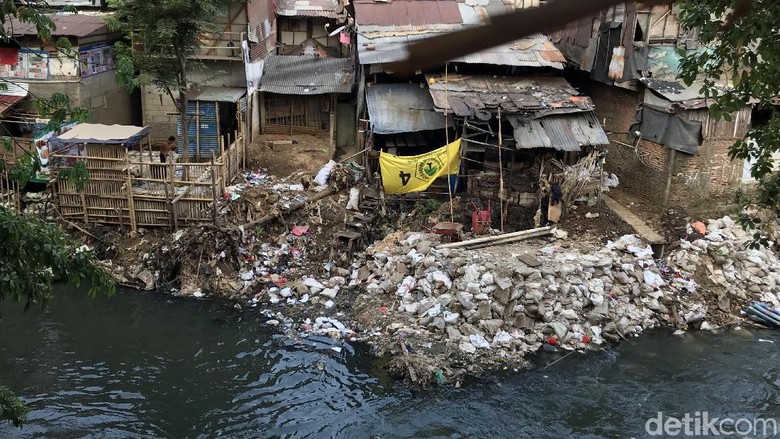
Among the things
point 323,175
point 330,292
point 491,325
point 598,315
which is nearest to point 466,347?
point 491,325

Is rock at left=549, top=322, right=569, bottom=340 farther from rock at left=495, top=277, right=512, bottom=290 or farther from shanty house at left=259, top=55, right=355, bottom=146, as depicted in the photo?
shanty house at left=259, top=55, right=355, bottom=146

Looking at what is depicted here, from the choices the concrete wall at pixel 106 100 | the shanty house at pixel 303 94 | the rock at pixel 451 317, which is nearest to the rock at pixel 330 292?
the rock at pixel 451 317

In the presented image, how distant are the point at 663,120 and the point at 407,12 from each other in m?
6.77

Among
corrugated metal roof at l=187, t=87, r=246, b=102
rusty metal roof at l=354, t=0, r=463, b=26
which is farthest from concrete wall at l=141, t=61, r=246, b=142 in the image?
rusty metal roof at l=354, t=0, r=463, b=26

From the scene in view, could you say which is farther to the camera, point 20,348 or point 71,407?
point 20,348

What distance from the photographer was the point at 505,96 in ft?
46.0

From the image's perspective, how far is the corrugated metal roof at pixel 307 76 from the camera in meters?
17.3

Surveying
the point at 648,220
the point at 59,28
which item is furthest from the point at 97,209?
the point at 648,220

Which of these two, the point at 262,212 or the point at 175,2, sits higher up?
the point at 175,2

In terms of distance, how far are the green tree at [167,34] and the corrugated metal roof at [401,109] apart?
4104mm

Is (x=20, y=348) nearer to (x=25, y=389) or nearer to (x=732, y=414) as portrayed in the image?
(x=25, y=389)

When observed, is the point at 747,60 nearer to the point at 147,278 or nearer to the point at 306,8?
the point at 147,278

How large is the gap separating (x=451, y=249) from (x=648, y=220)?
4668 mm

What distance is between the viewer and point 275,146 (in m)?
17.5
